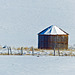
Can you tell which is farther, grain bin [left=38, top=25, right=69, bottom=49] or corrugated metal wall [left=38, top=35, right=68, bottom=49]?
corrugated metal wall [left=38, top=35, right=68, bottom=49]

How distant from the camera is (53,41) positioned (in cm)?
3328

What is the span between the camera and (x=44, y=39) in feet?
110

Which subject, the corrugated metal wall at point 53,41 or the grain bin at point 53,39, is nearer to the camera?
the grain bin at point 53,39

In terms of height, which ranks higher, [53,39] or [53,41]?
[53,39]

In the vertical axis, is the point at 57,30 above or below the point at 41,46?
above

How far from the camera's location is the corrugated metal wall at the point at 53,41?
33250 mm

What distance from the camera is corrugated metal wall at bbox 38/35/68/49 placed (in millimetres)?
33250
